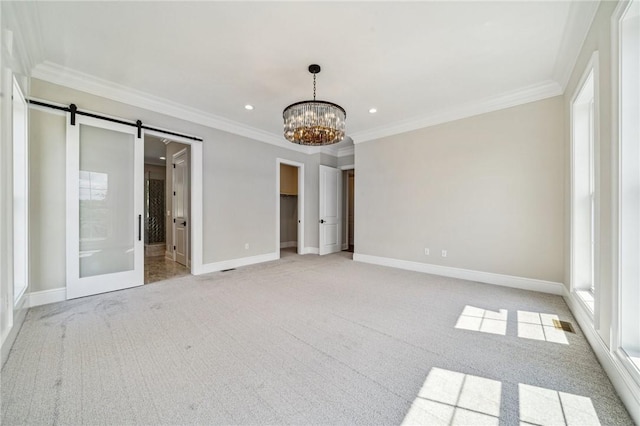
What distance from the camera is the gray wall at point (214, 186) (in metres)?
2.95

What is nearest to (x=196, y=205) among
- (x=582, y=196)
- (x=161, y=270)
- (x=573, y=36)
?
(x=161, y=270)

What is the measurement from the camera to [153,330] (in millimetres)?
2320

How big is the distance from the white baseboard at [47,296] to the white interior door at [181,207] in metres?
1.90

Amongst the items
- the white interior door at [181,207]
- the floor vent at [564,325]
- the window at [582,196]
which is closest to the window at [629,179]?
the floor vent at [564,325]

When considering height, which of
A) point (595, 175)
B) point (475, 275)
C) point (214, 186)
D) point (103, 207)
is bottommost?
point (475, 275)

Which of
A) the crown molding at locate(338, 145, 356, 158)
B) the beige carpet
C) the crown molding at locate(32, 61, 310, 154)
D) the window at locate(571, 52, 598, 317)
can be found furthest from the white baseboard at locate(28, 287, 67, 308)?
the window at locate(571, 52, 598, 317)

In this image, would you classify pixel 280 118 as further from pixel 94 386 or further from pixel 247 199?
pixel 94 386

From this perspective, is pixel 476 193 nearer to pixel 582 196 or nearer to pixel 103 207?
pixel 582 196

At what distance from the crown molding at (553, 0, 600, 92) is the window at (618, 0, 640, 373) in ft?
2.18

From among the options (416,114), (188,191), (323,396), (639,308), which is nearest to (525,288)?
(639,308)

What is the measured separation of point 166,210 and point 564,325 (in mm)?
7119

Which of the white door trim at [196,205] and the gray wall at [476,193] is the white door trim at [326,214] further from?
the white door trim at [196,205]

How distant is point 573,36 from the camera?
7.86ft

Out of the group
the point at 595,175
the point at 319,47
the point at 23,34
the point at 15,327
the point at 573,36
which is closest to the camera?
the point at 595,175
